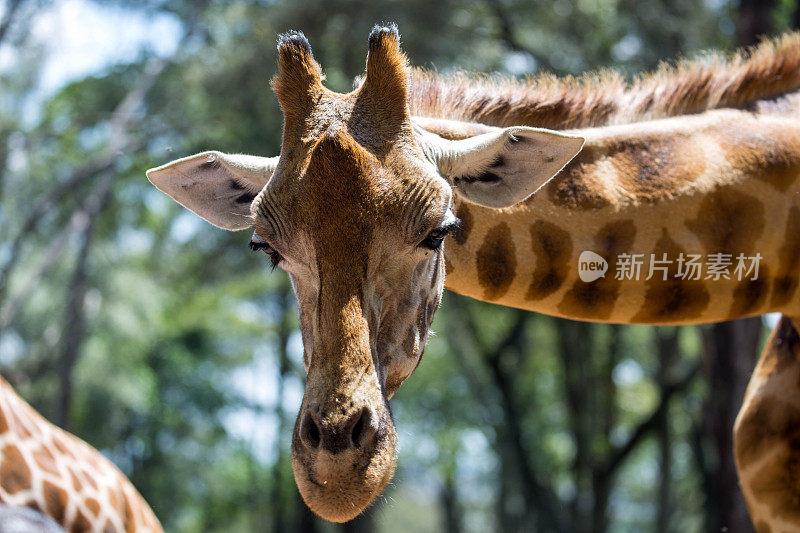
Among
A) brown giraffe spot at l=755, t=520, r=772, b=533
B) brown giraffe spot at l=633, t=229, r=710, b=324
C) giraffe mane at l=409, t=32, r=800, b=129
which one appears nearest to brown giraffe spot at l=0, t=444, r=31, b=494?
giraffe mane at l=409, t=32, r=800, b=129

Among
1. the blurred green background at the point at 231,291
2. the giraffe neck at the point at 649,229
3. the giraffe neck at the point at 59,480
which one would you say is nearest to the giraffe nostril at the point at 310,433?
the giraffe neck at the point at 649,229

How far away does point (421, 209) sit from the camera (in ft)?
9.91

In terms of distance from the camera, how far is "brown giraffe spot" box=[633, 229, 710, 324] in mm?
3912

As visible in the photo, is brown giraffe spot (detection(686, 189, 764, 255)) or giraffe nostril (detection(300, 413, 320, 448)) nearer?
giraffe nostril (detection(300, 413, 320, 448))

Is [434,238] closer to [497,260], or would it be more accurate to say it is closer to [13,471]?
[497,260]

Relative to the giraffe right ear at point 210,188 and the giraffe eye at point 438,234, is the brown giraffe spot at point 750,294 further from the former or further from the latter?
the giraffe right ear at point 210,188

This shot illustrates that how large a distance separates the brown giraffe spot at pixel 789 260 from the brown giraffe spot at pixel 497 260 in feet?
4.46

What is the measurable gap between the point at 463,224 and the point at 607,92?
1102 mm

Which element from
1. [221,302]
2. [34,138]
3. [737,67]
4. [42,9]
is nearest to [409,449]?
[221,302]

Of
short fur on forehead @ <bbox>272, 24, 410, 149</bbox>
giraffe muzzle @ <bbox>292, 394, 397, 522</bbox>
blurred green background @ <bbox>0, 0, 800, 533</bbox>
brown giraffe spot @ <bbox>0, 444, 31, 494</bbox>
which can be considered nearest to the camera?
giraffe muzzle @ <bbox>292, 394, 397, 522</bbox>

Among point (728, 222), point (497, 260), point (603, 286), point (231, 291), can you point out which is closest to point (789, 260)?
point (728, 222)

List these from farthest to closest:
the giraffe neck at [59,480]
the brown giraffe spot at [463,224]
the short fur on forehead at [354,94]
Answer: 1. the giraffe neck at [59,480]
2. the brown giraffe spot at [463,224]
3. the short fur on forehead at [354,94]

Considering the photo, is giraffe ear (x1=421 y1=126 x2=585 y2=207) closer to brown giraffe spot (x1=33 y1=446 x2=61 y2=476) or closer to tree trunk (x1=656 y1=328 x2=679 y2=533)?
brown giraffe spot (x1=33 y1=446 x2=61 y2=476)

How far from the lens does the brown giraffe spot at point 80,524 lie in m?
5.20
